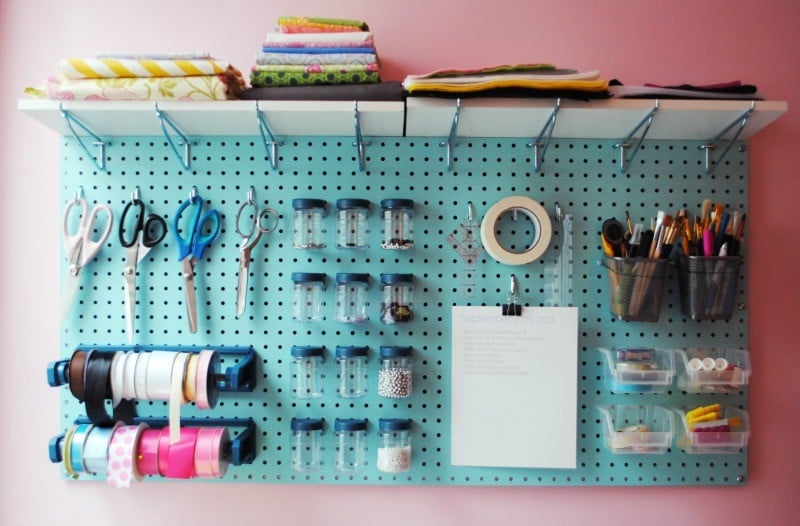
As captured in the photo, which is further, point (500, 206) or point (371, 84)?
point (500, 206)

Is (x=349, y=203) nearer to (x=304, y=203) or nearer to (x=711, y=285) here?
(x=304, y=203)

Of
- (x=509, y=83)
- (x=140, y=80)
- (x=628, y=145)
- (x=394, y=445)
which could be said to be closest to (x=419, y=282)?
(x=394, y=445)

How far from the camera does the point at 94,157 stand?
47.7 inches

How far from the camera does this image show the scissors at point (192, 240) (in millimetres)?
1155

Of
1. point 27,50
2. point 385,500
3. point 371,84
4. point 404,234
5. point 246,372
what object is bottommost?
point 385,500

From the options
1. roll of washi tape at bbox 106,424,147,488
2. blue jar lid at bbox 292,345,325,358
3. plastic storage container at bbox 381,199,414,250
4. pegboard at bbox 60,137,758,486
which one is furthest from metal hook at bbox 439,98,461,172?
roll of washi tape at bbox 106,424,147,488

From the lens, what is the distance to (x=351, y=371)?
3.94 feet

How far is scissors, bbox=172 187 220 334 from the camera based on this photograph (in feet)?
3.79

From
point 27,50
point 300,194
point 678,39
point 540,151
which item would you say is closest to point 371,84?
point 300,194

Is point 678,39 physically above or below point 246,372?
above

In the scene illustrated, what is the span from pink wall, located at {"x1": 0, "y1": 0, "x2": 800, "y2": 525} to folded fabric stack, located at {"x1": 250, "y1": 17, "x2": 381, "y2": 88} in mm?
199

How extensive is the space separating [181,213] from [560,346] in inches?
37.3

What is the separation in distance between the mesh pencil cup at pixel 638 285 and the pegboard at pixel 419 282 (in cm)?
9

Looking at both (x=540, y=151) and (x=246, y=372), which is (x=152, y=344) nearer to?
(x=246, y=372)
